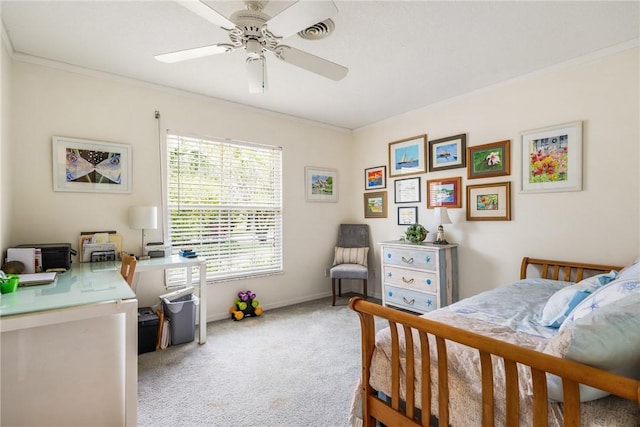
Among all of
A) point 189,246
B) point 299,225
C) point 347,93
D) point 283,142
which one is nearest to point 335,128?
point 283,142

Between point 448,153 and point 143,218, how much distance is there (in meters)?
3.25

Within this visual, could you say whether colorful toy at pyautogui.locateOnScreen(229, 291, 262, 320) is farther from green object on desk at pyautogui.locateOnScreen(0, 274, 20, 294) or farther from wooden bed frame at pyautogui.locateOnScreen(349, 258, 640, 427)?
wooden bed frame at pyautogui.locateOnScreen(349, 258, 640, 427)

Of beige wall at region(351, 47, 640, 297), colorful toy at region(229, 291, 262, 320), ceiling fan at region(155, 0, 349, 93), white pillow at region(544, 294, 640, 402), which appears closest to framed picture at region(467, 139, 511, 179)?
beige wall at region(351, 47, 640, 297)

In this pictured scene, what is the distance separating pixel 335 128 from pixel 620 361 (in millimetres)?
4002

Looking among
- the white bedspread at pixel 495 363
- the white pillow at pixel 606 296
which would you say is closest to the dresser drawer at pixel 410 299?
the white bedspread at pixel 495 363

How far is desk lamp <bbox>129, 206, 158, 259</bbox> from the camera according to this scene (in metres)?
2.76

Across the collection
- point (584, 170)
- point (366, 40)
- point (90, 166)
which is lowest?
point (584, 170)

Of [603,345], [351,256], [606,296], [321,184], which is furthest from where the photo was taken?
[321,184]

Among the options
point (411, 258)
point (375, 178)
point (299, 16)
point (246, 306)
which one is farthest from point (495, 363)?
point (375, 178)

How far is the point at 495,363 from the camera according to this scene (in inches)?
48.3

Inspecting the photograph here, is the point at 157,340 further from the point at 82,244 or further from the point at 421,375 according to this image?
the point at 421,375

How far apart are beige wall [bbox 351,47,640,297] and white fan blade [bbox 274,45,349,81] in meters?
1.94

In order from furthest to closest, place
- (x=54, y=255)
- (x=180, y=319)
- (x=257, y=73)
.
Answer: (x=180, y=319)
(x=54, y=255)
(x=257, y=73)

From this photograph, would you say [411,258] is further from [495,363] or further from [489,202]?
[495,363]
